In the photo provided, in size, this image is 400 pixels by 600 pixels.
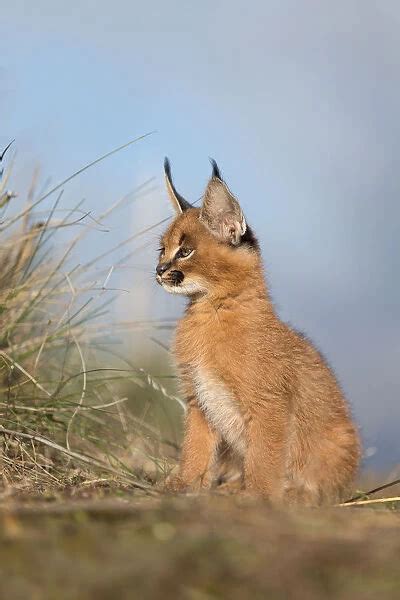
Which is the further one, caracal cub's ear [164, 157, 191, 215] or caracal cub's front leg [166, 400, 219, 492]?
caracal cub's ear [164, 157, 191, 215]

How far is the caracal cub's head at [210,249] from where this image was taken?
198 inches

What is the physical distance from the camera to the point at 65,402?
5.70m

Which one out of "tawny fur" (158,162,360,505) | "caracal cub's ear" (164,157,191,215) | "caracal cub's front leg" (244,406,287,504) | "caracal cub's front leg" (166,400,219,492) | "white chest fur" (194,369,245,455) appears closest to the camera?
"caracal cub's front leg" (244,406,287,504)

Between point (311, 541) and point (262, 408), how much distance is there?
229cm

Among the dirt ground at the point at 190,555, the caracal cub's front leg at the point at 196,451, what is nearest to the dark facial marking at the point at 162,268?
the caracal cub's front leg at the point at 196,451

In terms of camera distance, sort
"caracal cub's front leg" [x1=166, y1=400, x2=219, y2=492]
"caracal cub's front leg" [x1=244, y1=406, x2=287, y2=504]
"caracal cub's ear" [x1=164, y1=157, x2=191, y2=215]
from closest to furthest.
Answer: "caracal cub's front leg" [x1=244, y1=406, x2=287, y2=504]
"caracal cub's front leg" [x1=166, y1=400, x2=219, y2=492]
"caracal cub's ear" [x1=164, y1=157, x2=191, y2=215]

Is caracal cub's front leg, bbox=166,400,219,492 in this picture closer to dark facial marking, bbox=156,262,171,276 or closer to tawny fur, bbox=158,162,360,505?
tawny fur, bbox=158,162,360,505

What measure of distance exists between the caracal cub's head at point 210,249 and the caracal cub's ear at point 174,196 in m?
0.32

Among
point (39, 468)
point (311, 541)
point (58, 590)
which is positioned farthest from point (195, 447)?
point (58, 590)

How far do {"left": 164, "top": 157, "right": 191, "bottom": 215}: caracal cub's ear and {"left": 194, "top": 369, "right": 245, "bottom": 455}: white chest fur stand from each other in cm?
114

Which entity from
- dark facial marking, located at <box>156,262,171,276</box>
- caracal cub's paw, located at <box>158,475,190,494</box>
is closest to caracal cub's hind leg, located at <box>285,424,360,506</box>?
caracal cub's paw, located at <box>158,475,190,494</box>

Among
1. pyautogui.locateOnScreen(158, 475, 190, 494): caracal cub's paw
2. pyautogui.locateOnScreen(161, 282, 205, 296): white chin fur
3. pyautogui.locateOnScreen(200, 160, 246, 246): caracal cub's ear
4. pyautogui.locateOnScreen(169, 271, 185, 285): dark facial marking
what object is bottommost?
pyautogui.locateOnScreen(158, 475, 190, 494): caracal cub's paw

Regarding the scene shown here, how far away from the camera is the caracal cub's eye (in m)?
5.11

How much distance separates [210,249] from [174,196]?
2.24 ft
